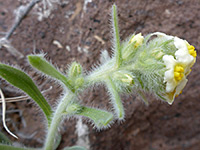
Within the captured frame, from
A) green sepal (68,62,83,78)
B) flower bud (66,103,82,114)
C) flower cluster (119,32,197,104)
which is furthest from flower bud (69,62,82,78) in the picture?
flower cluster (119,32,197,104)

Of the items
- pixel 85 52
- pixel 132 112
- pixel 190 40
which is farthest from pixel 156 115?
pixel 85 52

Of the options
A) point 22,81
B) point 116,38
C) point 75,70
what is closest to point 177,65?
point 116,38

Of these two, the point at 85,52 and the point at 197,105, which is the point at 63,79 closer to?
the point at 85,52

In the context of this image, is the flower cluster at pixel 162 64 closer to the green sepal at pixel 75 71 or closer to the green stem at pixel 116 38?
the green stem at pixel 116 38

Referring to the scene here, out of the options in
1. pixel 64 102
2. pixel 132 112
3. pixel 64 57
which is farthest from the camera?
pixel 132 112

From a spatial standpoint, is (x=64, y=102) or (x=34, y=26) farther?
(x=34, y=26)

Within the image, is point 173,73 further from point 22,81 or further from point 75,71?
point 22,81
